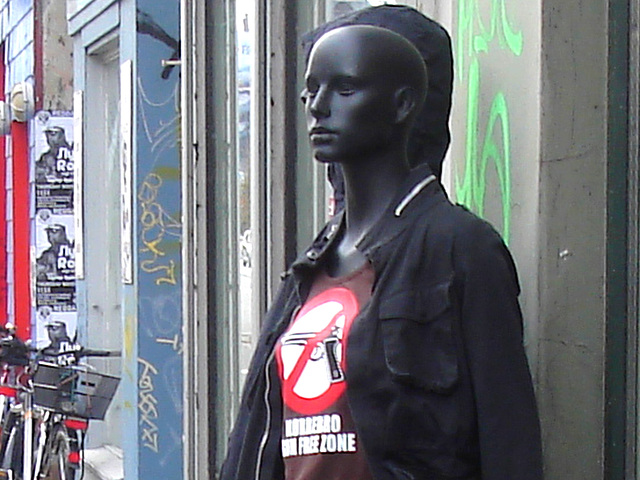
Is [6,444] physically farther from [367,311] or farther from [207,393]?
[367,311]

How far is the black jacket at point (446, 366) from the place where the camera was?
1994mm

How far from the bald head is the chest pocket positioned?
36 cm

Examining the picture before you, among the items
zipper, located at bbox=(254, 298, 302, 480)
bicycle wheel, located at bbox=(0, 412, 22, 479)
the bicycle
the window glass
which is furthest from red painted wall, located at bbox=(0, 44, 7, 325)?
zipper, located at bbox=(254, 298, 302, 480)

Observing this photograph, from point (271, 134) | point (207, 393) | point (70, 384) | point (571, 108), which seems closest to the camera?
point (571, 108)

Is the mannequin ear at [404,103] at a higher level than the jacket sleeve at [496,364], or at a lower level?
higher

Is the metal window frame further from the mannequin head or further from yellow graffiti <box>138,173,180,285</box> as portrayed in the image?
yellow graffiti <box>138,173,180,285</box>

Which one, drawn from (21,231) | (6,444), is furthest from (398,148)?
(21,231)

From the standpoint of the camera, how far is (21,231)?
1172 centimetres

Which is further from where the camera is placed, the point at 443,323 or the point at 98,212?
the point at 98,212

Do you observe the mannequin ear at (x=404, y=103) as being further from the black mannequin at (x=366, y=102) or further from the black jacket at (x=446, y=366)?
the black jacket at (x=446, y=366)

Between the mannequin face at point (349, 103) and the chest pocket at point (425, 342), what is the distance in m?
0.30

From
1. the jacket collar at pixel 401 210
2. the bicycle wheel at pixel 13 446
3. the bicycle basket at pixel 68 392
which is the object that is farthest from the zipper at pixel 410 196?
the bicycle wheel at pixel 13 446

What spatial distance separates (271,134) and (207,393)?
1226 mm

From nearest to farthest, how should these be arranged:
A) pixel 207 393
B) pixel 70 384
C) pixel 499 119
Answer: pixel 499 119
pixel 207 393
pixel 70 384
